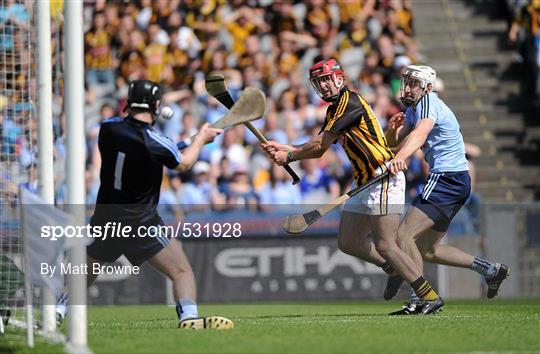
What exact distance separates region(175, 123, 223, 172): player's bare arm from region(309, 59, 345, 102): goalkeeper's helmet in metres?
1.99

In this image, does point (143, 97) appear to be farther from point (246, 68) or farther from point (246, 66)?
point (246, 66)

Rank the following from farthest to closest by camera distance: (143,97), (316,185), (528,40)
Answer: (528,40) < (316,185) < (143,97)

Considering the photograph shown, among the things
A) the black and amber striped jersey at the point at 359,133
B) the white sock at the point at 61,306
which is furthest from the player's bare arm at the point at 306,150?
the white sock at the point at 61,306

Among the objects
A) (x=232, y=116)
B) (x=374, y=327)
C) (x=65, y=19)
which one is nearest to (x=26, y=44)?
(x=232, y=116)

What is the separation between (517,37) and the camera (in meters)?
22.0

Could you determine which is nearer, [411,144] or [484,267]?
[411,144]

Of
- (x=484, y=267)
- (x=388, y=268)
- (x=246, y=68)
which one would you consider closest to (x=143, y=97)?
(x=388, y=268)

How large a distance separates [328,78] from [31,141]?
8.92 ft

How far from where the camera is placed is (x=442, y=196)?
11.4 meters

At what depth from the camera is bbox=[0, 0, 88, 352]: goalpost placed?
8.15 metres

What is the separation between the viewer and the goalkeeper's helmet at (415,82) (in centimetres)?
1142

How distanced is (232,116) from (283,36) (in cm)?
1110

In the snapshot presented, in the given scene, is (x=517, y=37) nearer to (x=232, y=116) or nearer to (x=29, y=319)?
(x=232, y=116)

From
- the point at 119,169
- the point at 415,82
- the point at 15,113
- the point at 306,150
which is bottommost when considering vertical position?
the point at 119,169
